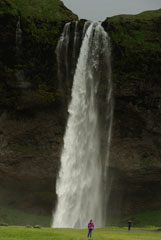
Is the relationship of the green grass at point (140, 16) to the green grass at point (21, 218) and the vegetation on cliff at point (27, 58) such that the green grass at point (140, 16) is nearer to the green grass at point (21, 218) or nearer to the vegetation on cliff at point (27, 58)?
the vegetation on cliff at point (27, 58)

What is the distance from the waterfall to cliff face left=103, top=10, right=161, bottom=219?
3.70 feet

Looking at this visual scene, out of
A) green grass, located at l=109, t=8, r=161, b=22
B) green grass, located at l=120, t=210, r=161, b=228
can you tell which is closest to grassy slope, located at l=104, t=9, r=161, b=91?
green grass, located at l=109, t=8, r=161, b=22

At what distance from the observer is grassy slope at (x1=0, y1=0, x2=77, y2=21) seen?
36.8 m

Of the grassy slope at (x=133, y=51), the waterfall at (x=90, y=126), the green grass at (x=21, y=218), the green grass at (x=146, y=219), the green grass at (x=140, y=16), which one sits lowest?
the green grass at (x=21, y=218)

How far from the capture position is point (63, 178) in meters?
32.9

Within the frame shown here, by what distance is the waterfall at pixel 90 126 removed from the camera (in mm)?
34031

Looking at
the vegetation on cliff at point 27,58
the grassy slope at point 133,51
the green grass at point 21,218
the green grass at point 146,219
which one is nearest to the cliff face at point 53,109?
the grassy slope at point 133,51

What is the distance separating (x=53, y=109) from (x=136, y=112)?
942 cm

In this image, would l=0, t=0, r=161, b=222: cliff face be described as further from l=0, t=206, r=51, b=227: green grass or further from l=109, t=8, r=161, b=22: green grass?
l=0, t=206, r=51, b=227: green grass

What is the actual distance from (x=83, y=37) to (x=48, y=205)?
1986 centimetres

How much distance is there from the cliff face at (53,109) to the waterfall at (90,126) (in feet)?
3.88

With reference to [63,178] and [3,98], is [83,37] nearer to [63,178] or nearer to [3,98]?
[3,98]

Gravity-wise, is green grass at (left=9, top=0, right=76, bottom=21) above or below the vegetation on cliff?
above

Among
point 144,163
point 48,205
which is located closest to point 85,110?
point 144,163
